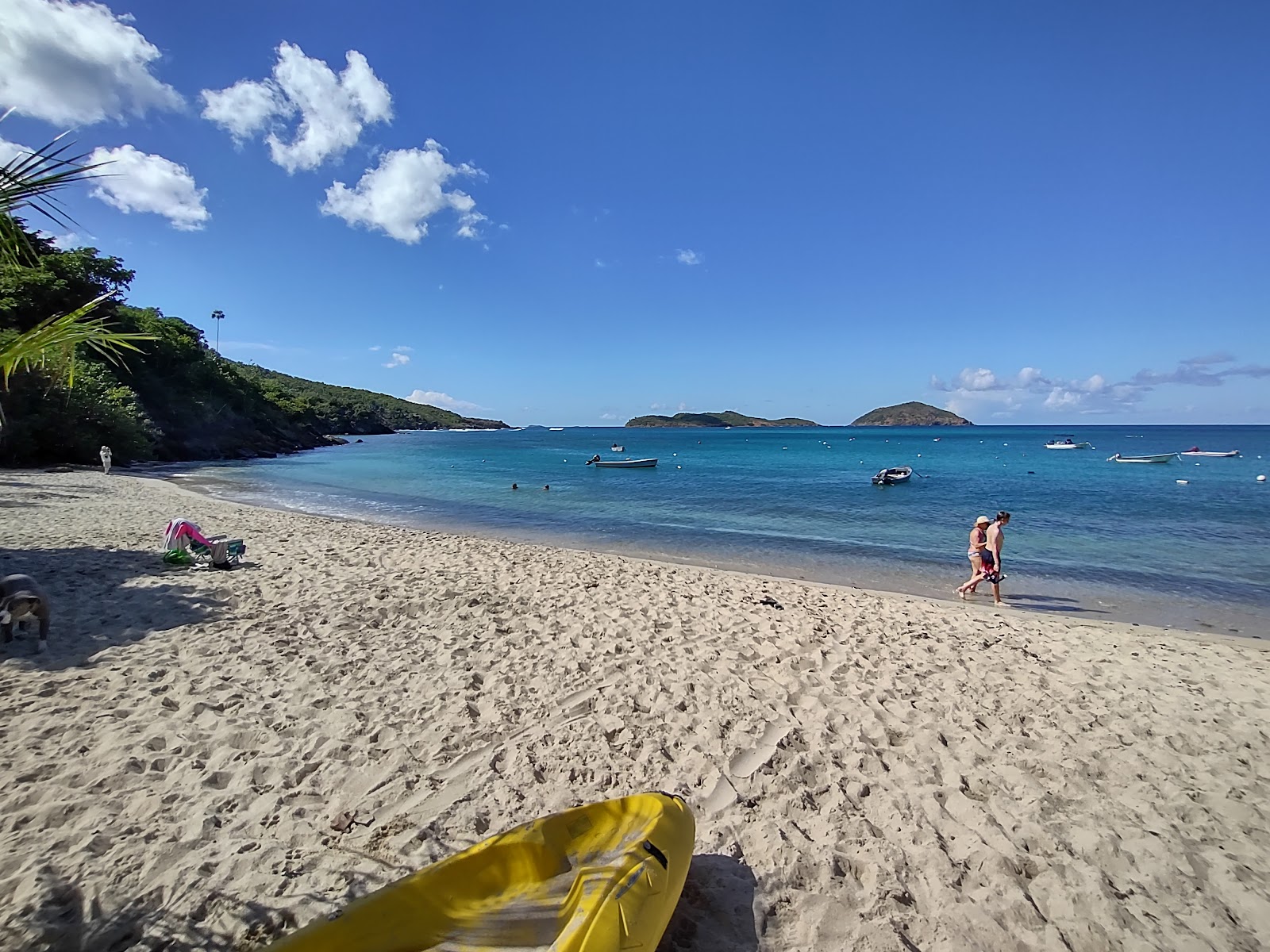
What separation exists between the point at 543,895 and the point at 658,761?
174 cm

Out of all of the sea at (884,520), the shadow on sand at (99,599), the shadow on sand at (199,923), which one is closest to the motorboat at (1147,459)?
the sea at (884,520)

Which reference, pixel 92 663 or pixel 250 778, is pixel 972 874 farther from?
pixel 92 663

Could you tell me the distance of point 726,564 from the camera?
1337 cm

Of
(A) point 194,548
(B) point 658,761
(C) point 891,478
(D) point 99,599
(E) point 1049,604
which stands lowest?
(E) point 1049,604

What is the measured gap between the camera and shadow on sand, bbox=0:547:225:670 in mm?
5543

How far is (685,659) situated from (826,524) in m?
14.5

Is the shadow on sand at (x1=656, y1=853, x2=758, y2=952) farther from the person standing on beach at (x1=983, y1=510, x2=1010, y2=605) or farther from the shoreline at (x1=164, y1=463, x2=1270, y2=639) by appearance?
the person standing on beach at (x1=983, y1=510, x2=1010, y2=605)

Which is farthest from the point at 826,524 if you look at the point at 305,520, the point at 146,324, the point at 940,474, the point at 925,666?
the point at 146,324

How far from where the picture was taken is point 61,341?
268 cm

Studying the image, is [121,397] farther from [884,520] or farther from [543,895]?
[543,895]

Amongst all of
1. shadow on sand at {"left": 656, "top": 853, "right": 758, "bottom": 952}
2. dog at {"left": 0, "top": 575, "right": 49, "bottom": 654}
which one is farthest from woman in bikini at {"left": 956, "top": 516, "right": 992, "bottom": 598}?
dog at {"left": 0, "top": 575, "right": 49, "bottom": 654}

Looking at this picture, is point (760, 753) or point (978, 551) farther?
point (978, 551)

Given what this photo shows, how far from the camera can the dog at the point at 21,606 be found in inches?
209

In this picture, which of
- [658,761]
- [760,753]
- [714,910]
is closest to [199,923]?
[714,910]
